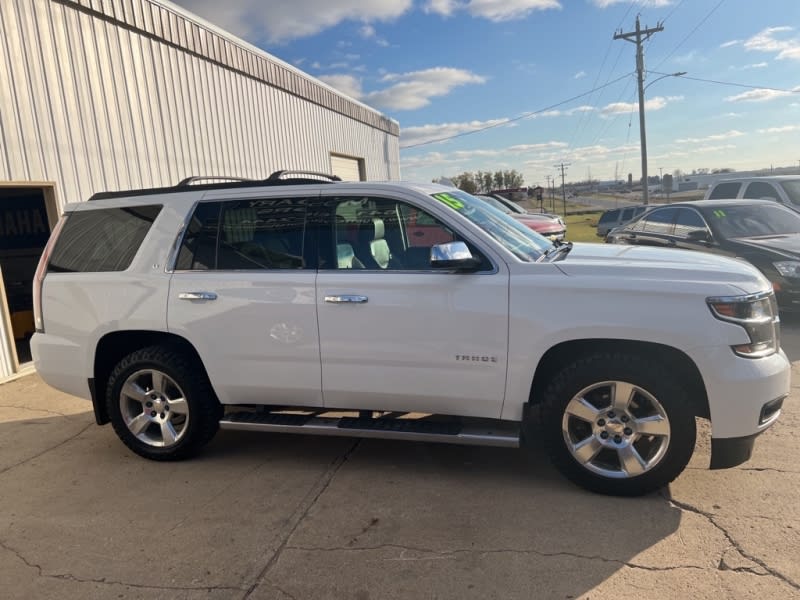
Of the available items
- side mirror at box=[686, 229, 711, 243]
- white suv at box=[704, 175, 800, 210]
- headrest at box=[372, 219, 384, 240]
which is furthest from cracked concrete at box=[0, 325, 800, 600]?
white suv at box=[704, 175, 800, 210]

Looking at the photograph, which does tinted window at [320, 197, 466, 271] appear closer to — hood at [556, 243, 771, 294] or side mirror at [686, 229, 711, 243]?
hood at [556, 243, 771, 294]

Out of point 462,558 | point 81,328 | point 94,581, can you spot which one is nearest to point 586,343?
point 462,558

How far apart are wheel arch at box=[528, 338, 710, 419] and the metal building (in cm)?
666

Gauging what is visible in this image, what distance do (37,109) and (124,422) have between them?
4.99 meters

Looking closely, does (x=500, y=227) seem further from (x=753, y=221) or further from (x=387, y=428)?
(x=753, y=221)

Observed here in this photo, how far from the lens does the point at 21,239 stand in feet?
32.6

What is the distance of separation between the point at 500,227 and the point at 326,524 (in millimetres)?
2236

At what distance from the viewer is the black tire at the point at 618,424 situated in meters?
3.20

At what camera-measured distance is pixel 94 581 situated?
113 inches

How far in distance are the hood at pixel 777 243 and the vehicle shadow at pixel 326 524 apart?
5.26 m

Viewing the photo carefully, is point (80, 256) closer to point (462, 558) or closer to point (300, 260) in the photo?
point (300, 260)

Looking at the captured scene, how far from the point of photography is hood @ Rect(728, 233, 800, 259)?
7.16 meters

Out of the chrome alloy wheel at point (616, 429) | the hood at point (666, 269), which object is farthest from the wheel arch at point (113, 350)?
the hood at point (666, 269)

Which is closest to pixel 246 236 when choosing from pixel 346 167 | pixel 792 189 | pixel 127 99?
pixel 127 99
